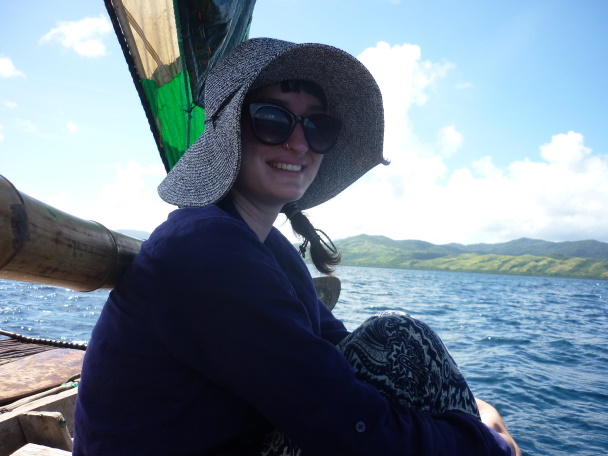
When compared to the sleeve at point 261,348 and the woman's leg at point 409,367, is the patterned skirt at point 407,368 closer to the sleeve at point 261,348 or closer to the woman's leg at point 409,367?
the woman's leg at point 409,367

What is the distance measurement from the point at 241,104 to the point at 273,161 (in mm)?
349

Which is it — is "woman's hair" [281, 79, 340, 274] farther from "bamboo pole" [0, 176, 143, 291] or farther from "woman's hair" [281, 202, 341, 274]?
"bamboo pole" [0, 176, 143, 291]

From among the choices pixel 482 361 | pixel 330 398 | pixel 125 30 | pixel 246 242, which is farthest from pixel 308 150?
pixel 482 361

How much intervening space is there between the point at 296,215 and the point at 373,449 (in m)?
1.54

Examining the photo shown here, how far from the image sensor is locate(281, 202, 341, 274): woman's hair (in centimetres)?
270

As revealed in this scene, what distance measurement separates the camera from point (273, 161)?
2.02 metres

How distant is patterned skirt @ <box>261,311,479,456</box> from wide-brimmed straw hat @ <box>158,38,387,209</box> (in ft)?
2.70

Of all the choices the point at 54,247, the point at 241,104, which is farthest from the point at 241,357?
the point at 241,104

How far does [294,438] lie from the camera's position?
4.54ft

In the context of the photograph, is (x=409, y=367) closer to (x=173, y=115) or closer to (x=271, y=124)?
(x=271, y=124)

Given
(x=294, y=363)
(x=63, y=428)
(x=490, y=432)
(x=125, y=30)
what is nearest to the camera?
(x=294, y=363)

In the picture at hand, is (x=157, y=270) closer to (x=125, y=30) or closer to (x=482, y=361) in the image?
(x=125, y=30)

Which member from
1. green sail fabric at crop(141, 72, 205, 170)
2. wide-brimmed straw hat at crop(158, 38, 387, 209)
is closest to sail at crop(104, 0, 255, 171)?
green sail fabric at crop(141, 72, 205, 170)

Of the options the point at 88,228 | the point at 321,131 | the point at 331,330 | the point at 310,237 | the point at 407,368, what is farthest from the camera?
the point at 310,237
